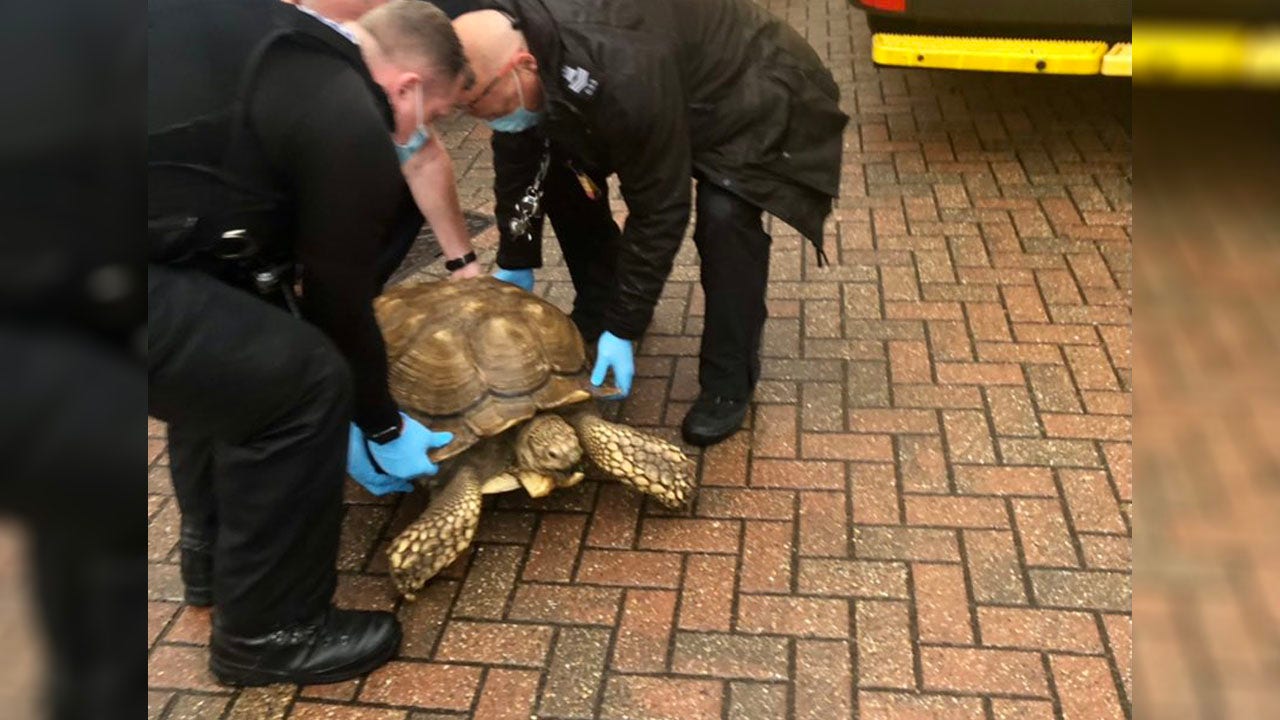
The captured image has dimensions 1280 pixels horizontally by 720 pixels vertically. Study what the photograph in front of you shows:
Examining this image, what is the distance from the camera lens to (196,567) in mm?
2908

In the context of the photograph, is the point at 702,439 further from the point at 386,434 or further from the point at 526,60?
the point at 526,60

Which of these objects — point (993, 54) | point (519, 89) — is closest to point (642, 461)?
point (519, 89)

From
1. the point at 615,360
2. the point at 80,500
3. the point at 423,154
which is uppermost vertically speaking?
the point at 80,500

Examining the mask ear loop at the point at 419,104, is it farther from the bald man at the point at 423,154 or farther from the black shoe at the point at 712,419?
the black shoe at the point at 712,419

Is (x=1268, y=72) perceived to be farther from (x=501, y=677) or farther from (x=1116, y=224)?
(x=1116, y=224)

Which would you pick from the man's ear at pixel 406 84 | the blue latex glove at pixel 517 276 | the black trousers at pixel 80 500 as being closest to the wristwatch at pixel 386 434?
the man's ear at pixel 406 84

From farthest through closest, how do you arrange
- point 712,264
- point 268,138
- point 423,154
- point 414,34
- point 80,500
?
point 423,154
point 712,264
point 414,34
point 268,138
point 80,500

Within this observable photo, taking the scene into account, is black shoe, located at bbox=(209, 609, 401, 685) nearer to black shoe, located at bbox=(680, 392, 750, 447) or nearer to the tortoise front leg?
the tortoise front leg

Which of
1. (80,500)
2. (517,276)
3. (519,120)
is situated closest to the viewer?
(80,500)

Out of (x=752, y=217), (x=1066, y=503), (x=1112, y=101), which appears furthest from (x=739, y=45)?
(x=1112, y=101)

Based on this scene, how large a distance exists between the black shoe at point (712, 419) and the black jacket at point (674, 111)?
1.44 feet

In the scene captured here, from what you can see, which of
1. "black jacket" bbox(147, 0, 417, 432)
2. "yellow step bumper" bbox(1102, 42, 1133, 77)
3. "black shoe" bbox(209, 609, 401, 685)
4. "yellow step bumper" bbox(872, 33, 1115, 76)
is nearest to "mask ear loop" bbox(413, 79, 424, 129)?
"black jacket" bbox(147, 0, 417, 432)

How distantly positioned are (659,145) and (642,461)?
928mm

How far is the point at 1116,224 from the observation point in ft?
16.1
